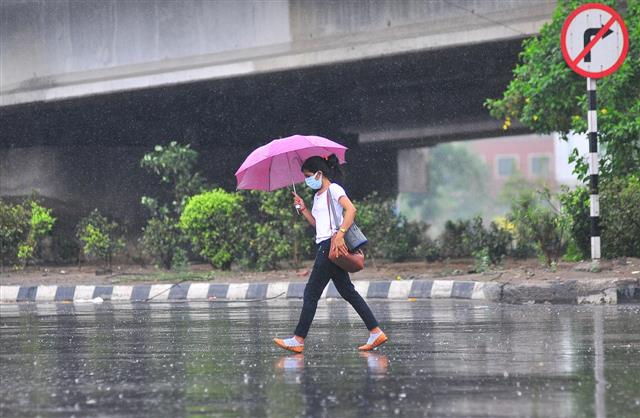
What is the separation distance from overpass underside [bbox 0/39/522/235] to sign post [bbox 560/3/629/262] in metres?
6.23

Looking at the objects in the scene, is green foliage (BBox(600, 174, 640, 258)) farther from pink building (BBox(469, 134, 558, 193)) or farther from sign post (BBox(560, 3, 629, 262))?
pink building (BBox(469, 134, 558, 193))

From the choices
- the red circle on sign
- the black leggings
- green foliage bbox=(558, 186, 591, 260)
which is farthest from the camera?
green foliage bbox=(558, 186, 591, 260)

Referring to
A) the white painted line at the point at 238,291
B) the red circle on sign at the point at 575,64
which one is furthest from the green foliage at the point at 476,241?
the red circle on sign at the point at 575,64

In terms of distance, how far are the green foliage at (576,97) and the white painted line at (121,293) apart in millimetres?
6274

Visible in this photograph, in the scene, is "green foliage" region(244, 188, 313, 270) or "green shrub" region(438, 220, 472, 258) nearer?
"green foliage" region(244, 188, 313, 270)

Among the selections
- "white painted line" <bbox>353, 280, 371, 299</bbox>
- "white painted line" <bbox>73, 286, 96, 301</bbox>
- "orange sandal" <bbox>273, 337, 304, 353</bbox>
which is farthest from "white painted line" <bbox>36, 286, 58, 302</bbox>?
"orange sandal" <bbox>273, 337, 304, 353</bbox>

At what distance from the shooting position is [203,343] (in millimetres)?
10891

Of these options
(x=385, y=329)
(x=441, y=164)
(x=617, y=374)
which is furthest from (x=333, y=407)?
(x=441, y=164)

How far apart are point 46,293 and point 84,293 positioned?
25.4 inches

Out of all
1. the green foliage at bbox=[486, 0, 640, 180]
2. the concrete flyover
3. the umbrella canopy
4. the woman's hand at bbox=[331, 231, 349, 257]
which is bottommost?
the woman's hand at bbox=[331, 231, 349, 257]

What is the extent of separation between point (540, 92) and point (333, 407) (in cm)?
1252

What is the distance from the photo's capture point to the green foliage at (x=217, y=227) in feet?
72.5

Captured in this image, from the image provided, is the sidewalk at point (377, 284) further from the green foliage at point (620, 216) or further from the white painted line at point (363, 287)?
the green foliage at point (620, 216)

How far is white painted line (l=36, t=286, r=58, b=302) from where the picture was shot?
19.9 m
